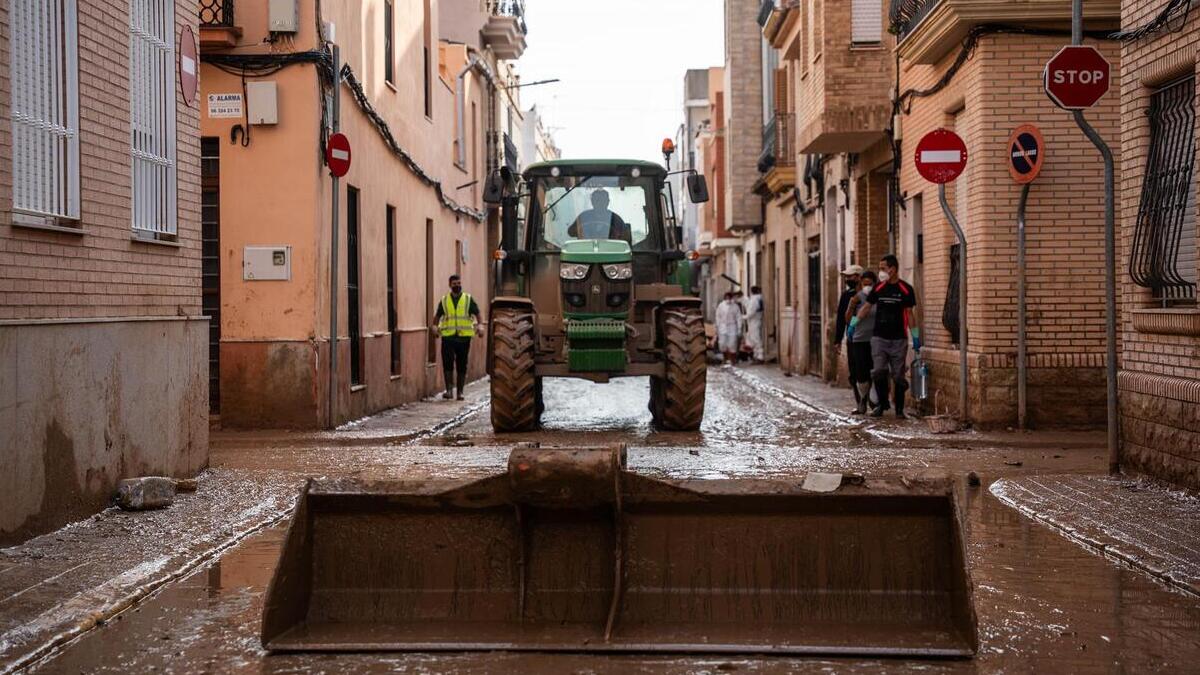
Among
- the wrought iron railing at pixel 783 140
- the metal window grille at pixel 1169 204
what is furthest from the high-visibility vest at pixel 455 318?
the wrought iron railing at pixel 783 140

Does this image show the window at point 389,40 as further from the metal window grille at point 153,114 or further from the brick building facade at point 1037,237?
the metal window grille at point 153,114

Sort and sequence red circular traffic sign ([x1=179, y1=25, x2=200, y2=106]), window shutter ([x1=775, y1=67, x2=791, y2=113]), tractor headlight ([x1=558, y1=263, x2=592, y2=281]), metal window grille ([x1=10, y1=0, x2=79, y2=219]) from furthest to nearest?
window shutter ([x1=775, y1=67, x2=791, y2=113])
tractor headlight ([x1=558, y1=263, x2=592, y2=281])
red circular traffic sign ([x1=179, y1=25, x2=200, y2=106])
metal window grille ([x1=10, y1=0, x2=79, y2=219])

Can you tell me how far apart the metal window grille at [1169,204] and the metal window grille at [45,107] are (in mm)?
6946

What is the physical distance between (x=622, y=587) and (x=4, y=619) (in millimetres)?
2454

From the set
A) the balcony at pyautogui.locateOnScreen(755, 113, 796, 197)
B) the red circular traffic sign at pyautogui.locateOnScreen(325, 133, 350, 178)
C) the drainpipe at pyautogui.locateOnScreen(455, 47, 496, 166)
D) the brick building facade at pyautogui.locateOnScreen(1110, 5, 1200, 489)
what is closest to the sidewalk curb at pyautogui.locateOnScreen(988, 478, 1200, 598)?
the brick building facade at pyautogui.locateOnScreen(1110, 5, 1200, 489)

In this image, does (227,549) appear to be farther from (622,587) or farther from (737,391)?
(737,391)

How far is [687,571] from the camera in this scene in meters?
5.59

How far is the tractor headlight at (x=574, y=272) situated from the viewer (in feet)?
49.3

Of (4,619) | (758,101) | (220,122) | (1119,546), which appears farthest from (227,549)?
(758,101)

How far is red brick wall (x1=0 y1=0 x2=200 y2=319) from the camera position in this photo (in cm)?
783

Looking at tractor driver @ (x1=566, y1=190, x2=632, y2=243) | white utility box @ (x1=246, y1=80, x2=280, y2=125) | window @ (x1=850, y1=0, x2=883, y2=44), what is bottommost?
tractor driver @ (x1=566, y1=190, x2=632, y2=243)

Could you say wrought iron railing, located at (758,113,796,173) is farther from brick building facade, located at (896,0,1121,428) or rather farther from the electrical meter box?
the electrical meter box

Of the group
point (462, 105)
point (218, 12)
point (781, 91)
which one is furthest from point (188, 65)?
point (781, 91)

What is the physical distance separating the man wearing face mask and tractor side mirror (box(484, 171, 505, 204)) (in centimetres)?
407
